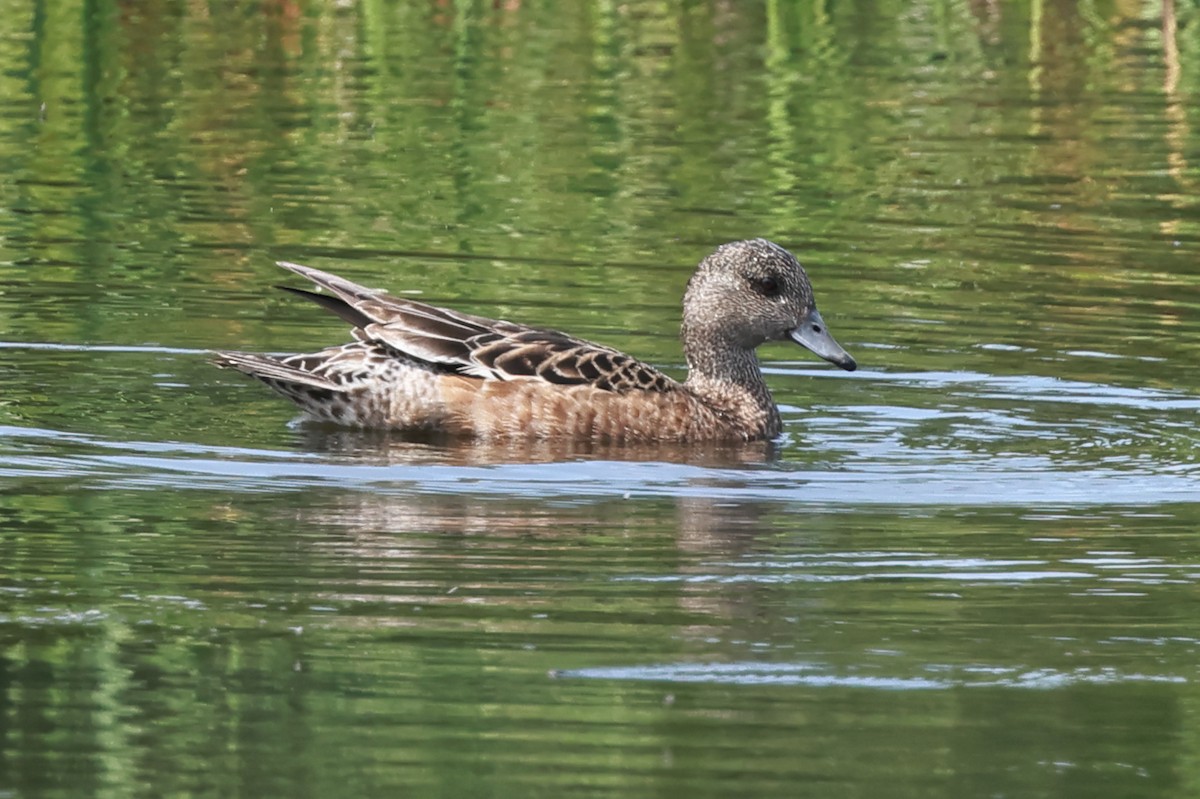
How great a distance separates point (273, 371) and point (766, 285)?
7.37 feet

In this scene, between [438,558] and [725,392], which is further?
[725,392]

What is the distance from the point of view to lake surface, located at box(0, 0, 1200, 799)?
5.86 m

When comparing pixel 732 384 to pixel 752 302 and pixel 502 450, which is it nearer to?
pixel 752 302

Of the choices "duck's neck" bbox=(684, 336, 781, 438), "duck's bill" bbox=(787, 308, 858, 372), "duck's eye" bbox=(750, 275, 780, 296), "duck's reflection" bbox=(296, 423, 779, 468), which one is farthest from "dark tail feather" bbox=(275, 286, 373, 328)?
"duck's bill" bbox=(787, 308, 858, 372)

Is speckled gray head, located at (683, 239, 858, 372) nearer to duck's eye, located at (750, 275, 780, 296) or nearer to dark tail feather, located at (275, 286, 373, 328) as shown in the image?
duck's eye, located at (750, 275, 780, 296)

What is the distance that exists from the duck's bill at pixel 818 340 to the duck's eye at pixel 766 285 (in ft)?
0.62

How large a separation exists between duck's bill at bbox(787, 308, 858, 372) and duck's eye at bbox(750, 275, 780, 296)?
0.19m

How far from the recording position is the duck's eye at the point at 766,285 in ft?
35.6

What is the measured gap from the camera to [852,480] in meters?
9.23

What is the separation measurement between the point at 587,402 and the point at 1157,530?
8.65 ft

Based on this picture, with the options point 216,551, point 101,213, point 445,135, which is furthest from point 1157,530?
point 445,135

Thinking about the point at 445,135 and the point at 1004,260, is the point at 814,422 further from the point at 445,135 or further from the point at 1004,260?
the point at 445,135

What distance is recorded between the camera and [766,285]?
10.9 m

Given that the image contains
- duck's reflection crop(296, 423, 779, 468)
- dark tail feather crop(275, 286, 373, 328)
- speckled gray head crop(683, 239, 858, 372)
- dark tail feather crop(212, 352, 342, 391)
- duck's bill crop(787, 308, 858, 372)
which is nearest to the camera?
duck's reflection crop(296, 423, 779, 468)
